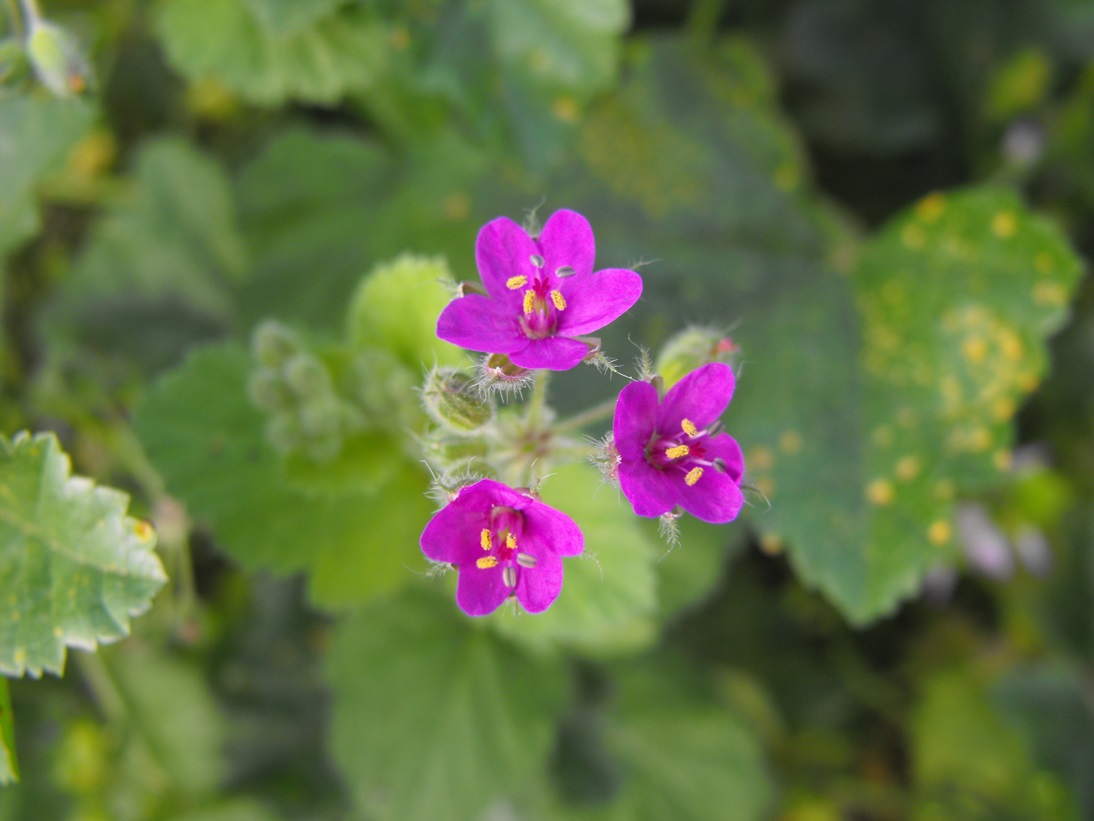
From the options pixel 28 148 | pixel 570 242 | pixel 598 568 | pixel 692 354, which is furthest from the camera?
pixel 28 148

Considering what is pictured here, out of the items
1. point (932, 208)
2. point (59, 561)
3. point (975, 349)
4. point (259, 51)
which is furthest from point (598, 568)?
point (932, 208)

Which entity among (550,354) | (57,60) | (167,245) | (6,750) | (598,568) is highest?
(57,60)

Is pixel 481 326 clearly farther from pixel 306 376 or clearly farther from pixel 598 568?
pixel 598 568

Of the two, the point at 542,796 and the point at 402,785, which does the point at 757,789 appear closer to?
the point at 542,796

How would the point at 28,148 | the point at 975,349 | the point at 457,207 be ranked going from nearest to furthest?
the point at 28,148 < the point at 975,349 < the point at 457,207

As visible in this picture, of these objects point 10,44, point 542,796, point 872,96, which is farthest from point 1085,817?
point 10,44

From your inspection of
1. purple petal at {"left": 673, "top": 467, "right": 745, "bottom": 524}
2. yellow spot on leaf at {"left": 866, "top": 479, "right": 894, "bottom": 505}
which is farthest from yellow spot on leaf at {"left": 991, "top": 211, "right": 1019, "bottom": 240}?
purple petal at {"left": 673, "top": 467, "right": 745, "bottom": 524}

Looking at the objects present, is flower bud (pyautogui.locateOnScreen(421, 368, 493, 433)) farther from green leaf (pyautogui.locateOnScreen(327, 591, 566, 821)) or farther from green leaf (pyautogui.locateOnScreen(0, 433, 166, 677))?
green leaf (pyautogui.locateOnScreen(327, 591, 566, 821))
